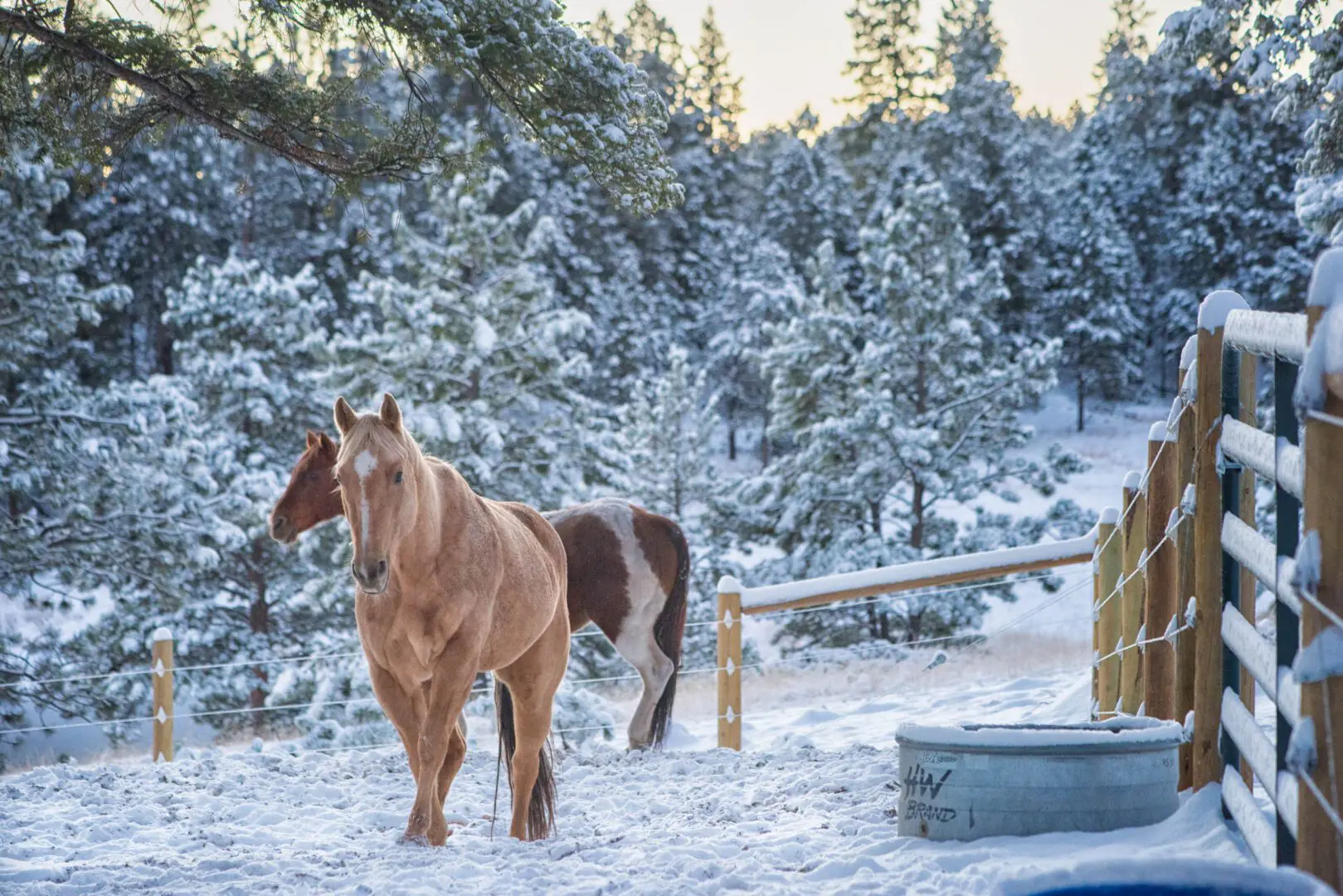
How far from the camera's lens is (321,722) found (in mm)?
11086

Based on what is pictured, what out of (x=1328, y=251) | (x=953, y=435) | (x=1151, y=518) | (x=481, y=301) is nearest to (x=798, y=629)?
(x=953, y=435)

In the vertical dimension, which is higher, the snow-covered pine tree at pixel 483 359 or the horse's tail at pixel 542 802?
the snow-covered pine tree at pixel 483 359

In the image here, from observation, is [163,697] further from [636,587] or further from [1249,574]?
[1249,574]

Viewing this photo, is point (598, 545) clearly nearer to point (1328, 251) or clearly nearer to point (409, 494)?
point (409, 494)

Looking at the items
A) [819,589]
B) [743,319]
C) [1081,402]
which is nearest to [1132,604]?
[819,589]

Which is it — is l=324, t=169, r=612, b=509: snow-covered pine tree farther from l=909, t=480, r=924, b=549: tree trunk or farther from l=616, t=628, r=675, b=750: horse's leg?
l=616, t=628, r=675, b=750: horse's leg

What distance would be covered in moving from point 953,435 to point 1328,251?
46.4ft

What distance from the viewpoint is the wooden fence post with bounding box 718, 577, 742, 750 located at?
7387mm

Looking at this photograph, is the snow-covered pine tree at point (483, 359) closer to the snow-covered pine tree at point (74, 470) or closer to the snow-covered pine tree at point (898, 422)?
the snow-covered pine tree at point (74, 470)

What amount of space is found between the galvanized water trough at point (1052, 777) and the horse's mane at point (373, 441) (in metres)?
2.09

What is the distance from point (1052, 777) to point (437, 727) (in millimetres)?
2261

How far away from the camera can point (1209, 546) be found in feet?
10.3

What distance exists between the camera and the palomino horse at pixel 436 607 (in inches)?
153

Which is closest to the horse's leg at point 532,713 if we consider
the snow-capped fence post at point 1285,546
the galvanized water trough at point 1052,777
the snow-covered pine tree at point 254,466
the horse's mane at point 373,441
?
the horse's mane at point 373,441
